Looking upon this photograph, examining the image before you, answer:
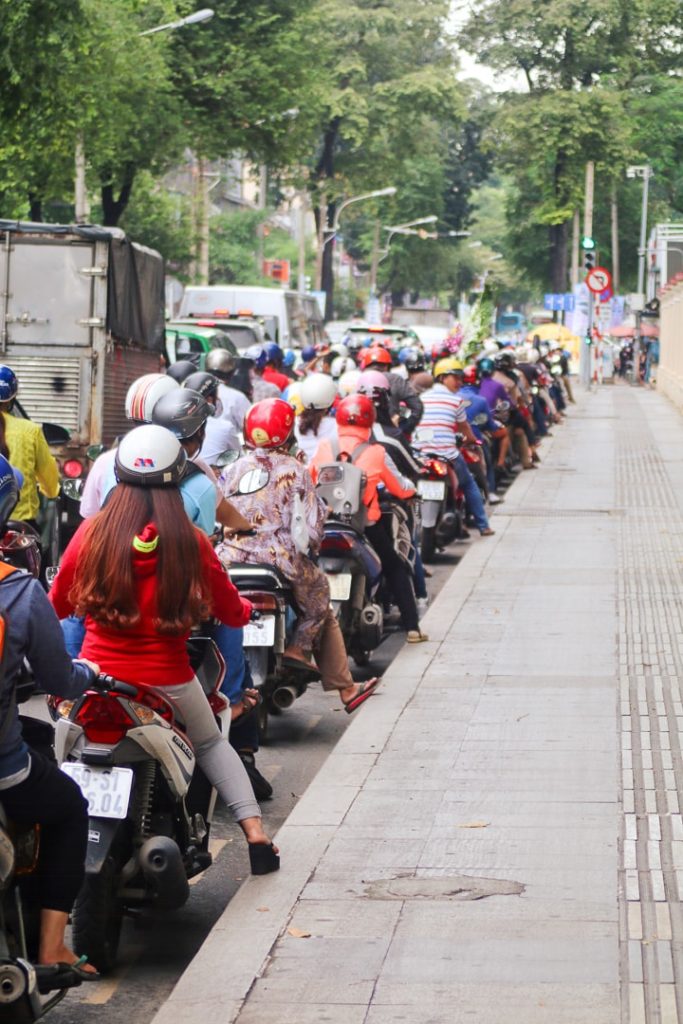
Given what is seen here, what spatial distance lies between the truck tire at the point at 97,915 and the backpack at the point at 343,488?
482cm

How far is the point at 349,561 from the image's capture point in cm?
1012

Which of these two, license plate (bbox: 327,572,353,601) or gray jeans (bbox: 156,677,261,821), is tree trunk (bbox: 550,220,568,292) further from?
gray jeans (bbox: 156,677,261,821)

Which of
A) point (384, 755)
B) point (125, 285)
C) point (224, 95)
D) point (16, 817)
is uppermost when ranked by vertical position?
point (224, 95)

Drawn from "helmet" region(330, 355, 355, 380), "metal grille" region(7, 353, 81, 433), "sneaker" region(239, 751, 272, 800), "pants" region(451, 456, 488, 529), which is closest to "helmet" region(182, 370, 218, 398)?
"sneaker" region(239, 751, 272, 800)

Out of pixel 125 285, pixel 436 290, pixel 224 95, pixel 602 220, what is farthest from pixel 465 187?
pixel 125 285

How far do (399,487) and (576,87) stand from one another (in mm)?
59523

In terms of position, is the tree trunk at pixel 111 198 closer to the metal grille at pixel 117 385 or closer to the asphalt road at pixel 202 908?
the metal grille at pixel 117 385

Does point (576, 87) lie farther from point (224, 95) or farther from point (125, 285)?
point (125, 285)

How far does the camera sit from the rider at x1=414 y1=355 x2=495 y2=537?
16.1 metres

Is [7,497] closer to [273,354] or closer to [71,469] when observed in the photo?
[71,469]

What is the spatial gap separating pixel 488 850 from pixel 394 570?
14.9 ft

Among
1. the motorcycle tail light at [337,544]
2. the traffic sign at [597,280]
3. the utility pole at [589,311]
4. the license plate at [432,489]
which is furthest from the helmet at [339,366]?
the utility pole at [589,311]

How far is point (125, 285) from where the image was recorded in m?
18.6

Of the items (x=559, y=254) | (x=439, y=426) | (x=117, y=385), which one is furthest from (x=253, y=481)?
(x=559, y=254)
